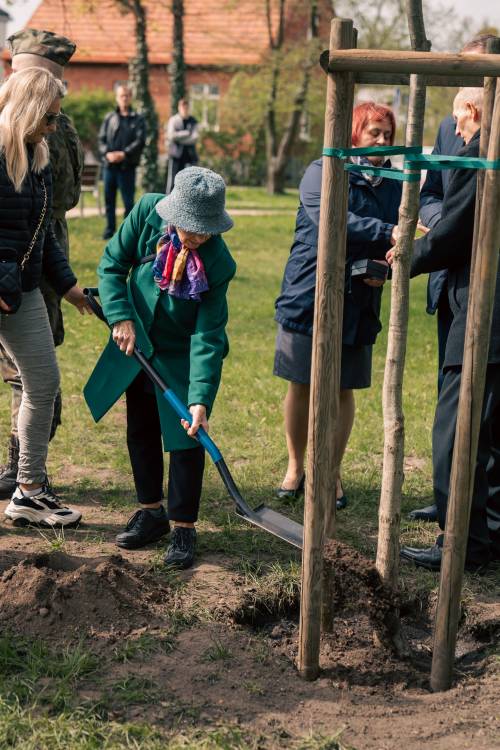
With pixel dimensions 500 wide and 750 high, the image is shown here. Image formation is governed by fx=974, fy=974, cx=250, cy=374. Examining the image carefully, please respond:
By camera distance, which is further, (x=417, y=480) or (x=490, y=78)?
(x=417, y=480)

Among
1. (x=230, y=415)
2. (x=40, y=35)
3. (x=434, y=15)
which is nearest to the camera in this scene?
(x=40, y=35)

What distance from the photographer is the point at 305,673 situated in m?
3.38

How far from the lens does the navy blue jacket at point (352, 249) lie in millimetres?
4312

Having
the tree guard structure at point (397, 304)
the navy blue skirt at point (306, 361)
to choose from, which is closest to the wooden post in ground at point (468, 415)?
the tree guard structure at point (397, 304)

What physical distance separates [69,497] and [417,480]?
1946 millimetres

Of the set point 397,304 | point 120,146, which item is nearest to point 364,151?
point 397,304

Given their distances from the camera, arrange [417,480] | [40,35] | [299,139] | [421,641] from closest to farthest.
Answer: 1. [421,641]
2. [40,35]
3. [417,480]
4. [299,139]

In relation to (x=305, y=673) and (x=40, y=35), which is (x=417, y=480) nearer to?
(x=305, y=673)

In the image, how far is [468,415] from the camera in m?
3.09

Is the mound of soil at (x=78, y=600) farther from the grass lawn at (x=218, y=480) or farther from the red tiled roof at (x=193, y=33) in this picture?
the red tiled roof at (x=193, y=33)

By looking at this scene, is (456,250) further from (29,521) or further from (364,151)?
(29,521)

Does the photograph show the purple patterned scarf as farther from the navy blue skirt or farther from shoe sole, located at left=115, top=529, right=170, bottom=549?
shoe sole, located at left=115, top=529, right=170, bottom=549

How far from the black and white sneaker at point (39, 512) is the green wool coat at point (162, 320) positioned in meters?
0.60

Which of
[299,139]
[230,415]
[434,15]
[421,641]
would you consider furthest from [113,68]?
[421,641]
